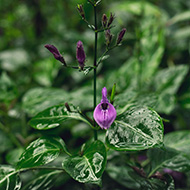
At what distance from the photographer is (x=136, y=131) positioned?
982 mm

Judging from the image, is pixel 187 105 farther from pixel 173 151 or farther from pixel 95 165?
pixel 95 165

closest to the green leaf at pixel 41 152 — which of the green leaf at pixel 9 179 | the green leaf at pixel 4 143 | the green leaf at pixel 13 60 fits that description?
the green leaf at pixel 9 179

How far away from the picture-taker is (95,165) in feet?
3.17

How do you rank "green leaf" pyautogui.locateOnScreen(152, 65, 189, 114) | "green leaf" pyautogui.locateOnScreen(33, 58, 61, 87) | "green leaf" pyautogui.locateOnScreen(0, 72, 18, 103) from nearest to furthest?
"green leaf" pyautogui.locateOnScreen(0, 72, 18, 103) → "green leaf" pyautogui.locateOnScreen(152, 65, 189, 114) → "green leaf" pyautogui.locateOnScreen(33, 58, 61, 87)

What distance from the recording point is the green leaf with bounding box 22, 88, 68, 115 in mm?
Answer: 1488

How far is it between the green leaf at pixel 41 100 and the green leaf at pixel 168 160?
0.65 m

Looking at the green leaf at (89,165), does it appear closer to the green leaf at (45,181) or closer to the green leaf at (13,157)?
the green leaf at (45,181)

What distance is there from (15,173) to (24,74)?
180cm

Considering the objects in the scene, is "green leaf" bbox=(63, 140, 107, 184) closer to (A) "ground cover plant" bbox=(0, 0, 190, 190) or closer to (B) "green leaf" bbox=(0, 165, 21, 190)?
(A) "ground cover plant" bbox=(0, 0, 190, 190)

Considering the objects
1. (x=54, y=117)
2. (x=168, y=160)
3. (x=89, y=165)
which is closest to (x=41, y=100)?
(x=54, y=117)

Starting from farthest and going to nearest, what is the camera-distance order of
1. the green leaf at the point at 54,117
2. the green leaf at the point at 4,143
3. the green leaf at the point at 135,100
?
the green leaf at the point at 4,143, the green leaf at the point at 135,100, the green leaf at the point at 54,117

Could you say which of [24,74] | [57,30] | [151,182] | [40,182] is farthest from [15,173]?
[57,30]

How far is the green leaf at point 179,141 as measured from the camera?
1406 mm

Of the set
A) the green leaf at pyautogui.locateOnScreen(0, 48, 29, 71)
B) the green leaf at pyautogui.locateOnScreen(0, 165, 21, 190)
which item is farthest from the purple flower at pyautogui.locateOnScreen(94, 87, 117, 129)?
→ the green leaf at pyautogui.locateOnScreen(0, 48, 29, 71)
